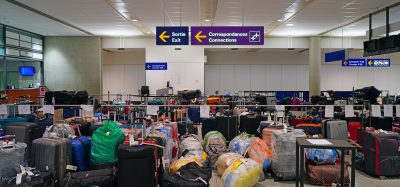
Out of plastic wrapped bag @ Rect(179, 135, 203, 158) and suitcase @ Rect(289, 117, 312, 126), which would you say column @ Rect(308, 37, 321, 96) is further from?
plastic wrapped bag @ Rect(179, 135, 203, 158)

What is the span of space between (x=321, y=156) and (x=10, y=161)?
4176mm

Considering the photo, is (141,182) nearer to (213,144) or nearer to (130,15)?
(213,144)

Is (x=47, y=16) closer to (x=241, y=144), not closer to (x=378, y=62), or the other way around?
(x=241, y=144)

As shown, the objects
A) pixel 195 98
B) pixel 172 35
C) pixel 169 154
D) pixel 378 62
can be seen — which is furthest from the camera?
pixel 378 62

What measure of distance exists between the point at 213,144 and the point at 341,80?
1536 centimetres

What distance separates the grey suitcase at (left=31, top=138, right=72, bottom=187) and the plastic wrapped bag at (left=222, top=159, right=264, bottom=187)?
207 centimetres

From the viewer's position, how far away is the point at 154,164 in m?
3.78

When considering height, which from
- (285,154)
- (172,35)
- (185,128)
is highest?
(172,35)

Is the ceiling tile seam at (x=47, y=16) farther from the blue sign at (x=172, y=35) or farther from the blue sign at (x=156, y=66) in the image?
the blue sign at (x=172, y=35)

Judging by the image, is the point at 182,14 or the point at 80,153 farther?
the point at 182,14

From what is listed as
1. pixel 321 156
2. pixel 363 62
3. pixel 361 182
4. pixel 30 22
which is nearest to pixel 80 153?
pixel 321 156

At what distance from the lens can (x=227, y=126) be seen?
6.84 metres

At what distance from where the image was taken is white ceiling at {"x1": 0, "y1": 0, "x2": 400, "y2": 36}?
862cm

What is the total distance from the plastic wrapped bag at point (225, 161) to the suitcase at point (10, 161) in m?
2.69
